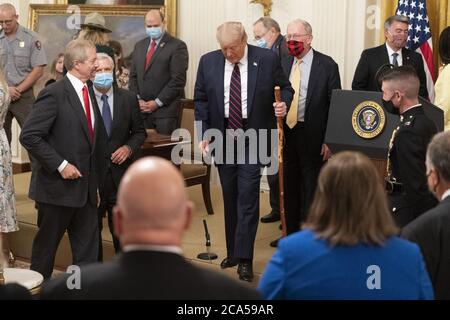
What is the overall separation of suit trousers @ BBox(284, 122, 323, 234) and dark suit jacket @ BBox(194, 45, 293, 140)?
629mm

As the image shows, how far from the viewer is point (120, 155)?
670cm

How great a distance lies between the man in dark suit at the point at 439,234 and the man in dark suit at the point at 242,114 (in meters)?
2.94

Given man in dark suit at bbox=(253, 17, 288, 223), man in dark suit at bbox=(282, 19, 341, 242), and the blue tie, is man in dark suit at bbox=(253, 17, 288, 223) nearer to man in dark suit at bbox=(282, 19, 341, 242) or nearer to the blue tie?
man in dark suit at bbox=(282, 19, 341, 242)

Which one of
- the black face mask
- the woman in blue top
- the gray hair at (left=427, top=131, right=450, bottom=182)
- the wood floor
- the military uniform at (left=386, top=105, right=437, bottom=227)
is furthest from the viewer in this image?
the wood floor

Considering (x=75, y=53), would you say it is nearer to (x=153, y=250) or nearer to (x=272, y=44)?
(x=272, y=44)

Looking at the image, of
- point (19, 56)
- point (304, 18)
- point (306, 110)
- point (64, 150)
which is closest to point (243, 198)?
point (306, 110)

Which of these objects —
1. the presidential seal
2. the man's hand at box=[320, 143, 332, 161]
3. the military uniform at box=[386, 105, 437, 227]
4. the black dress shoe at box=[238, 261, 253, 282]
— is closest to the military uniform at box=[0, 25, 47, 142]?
the man's hand at box=[320, 143, 332, 161]

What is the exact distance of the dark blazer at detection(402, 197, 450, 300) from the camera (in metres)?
3.61

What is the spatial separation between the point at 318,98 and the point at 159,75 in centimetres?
265

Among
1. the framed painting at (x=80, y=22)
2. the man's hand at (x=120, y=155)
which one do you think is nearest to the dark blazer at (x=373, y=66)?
the man's hand at (x=120, y=155)

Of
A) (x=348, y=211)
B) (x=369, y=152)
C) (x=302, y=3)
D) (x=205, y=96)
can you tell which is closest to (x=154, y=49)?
(x=302, y=3)

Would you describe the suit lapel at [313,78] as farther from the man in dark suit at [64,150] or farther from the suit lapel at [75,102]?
the suit lapel at [75,102]

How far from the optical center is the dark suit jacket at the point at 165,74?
9438mm

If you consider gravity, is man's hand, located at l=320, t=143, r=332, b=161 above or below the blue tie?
below
